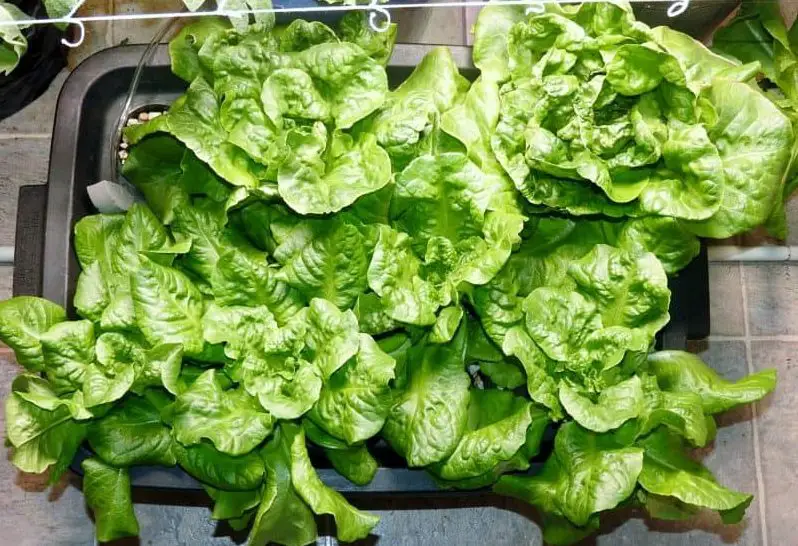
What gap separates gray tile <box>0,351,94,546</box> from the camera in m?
1.30

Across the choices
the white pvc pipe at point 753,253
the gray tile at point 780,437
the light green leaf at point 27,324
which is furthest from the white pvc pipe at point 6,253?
the gray tile at point 780,437

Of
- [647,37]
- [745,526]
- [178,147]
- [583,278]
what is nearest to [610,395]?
[583,278]

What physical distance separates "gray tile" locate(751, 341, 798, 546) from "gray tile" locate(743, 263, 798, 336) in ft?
0.09

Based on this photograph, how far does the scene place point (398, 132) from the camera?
3.00ft

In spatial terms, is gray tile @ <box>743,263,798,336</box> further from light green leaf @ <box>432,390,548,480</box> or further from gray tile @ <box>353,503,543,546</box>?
light green leaf @ <box>432,390,548,480</box>

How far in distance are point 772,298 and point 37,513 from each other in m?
1.17

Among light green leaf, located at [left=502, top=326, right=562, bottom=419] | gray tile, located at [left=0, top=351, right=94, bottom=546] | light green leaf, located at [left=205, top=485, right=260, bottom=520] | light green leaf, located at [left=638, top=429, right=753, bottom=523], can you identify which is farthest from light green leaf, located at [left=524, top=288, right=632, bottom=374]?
gray tile, located at [left=0, top=351, right=94, bottom=546]

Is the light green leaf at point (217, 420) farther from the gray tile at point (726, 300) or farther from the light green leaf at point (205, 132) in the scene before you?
the gray tile at point (726, 300)

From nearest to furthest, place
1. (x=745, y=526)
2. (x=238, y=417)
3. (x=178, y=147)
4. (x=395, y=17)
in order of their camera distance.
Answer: (x=238, y=417), (x=178, y=147), (x=395, y=17), (x=745, y=526)

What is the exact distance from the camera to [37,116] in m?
1.40

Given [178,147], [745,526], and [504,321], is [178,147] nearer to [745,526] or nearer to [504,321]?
[504,321]

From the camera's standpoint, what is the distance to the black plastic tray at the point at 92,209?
0.95 m

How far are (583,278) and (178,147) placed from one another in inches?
17.8

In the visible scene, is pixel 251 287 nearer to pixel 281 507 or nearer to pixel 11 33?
pixel 281 507
